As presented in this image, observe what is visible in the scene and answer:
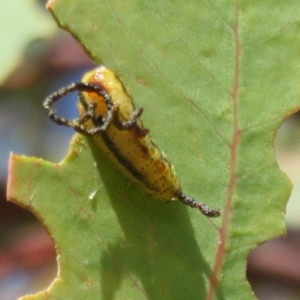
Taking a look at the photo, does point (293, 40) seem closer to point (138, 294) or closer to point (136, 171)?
point (136, 171)

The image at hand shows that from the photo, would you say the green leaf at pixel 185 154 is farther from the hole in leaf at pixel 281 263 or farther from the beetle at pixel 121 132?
the hole in leaf at pixel 281 263

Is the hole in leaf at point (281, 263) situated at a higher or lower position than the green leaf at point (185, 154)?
lower

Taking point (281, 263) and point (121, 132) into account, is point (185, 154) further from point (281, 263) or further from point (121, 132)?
Result: point (281, 263)

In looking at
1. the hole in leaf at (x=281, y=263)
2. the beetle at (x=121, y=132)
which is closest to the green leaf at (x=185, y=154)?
the beetle at (x=121, y=132)

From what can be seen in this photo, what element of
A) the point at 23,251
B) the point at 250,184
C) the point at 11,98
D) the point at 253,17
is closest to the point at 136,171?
the point at 250,184

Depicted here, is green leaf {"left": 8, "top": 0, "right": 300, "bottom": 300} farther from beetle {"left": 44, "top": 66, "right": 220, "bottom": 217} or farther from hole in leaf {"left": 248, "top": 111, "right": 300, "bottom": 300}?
hole in leaf {"left": 248, "top": 111, "right": 300, "bottom": 300}

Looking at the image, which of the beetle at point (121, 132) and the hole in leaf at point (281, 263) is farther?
the hole in leaf at point (281, 263)
